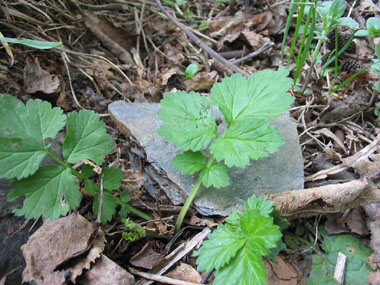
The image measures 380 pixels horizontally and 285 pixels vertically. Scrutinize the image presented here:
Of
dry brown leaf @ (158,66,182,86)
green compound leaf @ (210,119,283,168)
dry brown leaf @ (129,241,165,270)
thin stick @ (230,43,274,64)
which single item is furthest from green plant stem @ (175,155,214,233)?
thin stick @ (230,43,274,64)

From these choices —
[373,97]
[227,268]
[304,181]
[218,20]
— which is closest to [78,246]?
[227,268]

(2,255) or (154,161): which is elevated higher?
(154,161)

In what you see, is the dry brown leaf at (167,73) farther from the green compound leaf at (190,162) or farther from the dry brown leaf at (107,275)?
the dry brown leaf at (107,275)

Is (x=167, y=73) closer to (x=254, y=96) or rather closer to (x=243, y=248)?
(x=254, y=96)

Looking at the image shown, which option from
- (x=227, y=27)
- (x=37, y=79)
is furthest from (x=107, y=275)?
(x=227, y=27)

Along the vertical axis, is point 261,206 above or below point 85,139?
below

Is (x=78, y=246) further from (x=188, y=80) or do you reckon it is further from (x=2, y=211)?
(x=188, y=80)

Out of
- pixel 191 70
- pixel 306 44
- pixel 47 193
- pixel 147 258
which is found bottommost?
pixel 147 258
